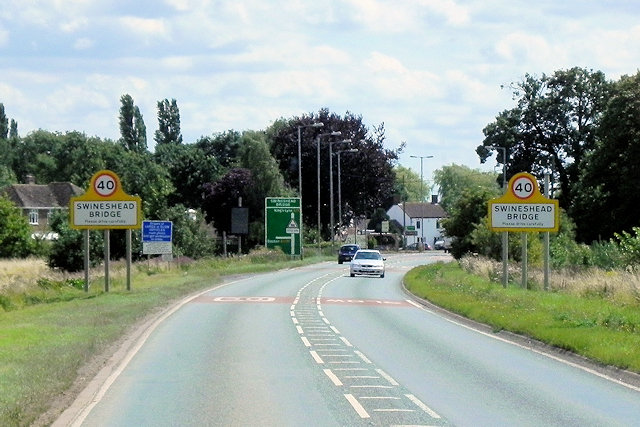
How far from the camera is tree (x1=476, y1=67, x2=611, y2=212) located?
78875mm

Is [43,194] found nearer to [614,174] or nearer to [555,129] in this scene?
[555,129]

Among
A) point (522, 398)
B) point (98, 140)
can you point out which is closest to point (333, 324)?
point (522, 398)

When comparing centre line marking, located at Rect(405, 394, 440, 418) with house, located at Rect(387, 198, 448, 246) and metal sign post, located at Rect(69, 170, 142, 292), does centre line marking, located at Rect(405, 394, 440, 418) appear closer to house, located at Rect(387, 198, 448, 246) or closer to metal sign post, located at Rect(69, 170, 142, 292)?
metal sign post, located at Rect(69, 170, 142, 292)

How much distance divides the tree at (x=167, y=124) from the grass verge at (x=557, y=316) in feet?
345

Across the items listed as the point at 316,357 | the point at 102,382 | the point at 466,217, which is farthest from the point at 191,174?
the point at 102,382

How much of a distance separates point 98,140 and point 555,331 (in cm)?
11742

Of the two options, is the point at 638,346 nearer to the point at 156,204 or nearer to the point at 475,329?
Answer: the point at 475,329

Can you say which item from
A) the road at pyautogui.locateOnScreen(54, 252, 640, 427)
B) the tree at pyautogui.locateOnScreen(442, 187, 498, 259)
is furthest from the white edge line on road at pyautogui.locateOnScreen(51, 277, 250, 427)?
the tree at pyautogui.locateOnScreen(442, 187, 498, 259)

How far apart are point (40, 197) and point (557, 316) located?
96059 mm

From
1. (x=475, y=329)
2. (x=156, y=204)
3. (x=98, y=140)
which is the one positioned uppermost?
(x=98, y=140)

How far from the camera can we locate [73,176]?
4793 inches

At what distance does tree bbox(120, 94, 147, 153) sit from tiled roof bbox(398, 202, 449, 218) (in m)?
45.1

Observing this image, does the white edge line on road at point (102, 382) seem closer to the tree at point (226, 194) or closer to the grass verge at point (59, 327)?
the grass verge at point (59, 327)

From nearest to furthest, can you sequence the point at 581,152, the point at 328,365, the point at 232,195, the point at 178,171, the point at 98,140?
the point at 328,365 < the point at 581,152 < the point at 232,195 < the point at 178,171 < the point at 98,140
